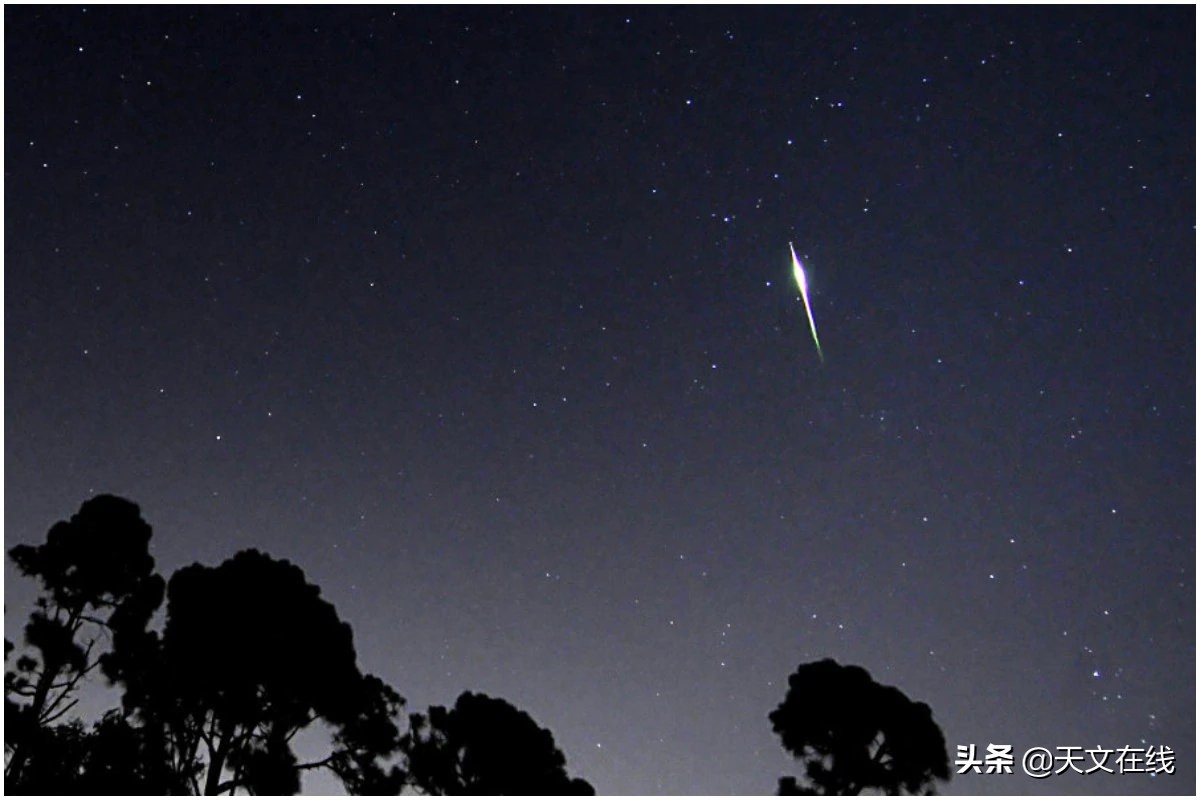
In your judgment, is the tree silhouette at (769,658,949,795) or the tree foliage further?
the tree silhouette at (769,658,949,795)

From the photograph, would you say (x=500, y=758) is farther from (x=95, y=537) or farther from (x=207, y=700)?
(x=95, y=537)

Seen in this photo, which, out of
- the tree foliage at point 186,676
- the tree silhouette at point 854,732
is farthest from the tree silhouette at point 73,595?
the tree silhouette at point 854,732

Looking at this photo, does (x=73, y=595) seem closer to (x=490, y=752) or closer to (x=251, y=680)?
(x=251, y=680)

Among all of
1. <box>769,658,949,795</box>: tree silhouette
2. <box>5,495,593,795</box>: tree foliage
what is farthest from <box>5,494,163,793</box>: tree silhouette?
<box>769,658,949,795</box>: tree silhouette

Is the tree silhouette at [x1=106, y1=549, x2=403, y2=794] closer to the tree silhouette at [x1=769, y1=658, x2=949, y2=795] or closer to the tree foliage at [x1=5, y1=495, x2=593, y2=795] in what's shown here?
the tree foliage at [x1=5, y1=495, x2=593, y2=795]

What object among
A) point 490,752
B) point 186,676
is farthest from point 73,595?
point 490,752
